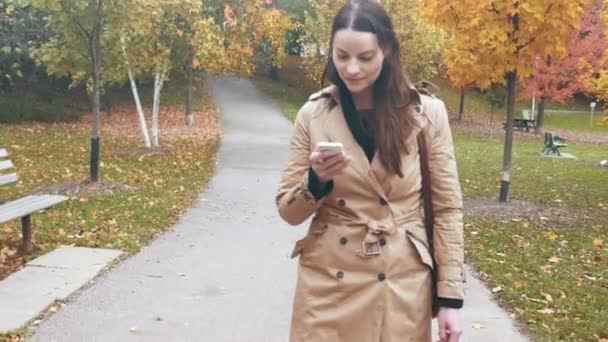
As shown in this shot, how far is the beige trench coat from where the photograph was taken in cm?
231

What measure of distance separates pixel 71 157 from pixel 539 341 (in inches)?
481

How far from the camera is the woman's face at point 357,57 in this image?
227 centimetres

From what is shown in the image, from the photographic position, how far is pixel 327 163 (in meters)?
2.10

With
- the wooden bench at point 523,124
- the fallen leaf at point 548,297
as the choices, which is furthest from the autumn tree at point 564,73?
the fallen leaf at point 548,297

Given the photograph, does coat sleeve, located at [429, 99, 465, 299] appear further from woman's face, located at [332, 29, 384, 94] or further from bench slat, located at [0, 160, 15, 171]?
bench slat, located at [0, 160, 15, 171]

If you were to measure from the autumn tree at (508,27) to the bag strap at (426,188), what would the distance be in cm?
837

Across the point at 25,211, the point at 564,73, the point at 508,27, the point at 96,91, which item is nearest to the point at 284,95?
the point at 564,73

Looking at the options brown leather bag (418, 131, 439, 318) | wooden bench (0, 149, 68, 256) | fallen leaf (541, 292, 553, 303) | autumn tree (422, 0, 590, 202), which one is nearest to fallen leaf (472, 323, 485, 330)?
fallen leaf (541, 292, 553, 303)

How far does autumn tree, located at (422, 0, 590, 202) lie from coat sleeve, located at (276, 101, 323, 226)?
844 centimetres

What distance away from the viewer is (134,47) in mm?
14938

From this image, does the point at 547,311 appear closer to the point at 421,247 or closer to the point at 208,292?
the point at 208,292

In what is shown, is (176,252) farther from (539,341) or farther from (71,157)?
(71,157)

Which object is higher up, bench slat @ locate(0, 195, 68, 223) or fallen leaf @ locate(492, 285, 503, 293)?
bench slat @ locate(0, 195, 68, 223)

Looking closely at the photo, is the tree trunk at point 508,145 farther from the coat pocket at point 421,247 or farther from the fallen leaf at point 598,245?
the coat pocket at point 421,247
